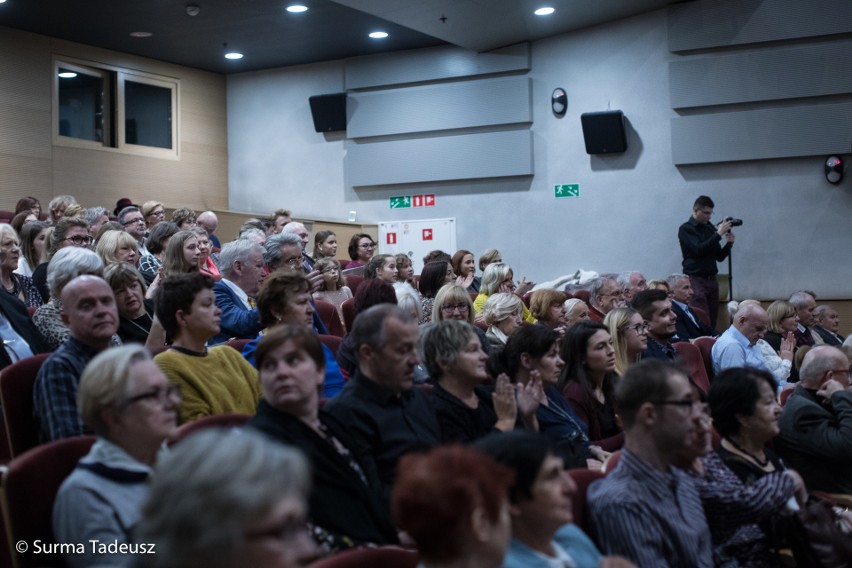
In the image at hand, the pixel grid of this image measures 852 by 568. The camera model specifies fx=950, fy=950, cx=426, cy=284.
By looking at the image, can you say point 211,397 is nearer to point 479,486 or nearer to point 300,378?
point 300,378

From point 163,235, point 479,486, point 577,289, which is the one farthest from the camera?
point 577,289

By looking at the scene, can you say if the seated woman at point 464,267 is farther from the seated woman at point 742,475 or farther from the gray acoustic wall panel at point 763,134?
the seated woman at point 742,475

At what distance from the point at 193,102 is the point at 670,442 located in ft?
29.0

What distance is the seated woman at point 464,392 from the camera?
269 cm

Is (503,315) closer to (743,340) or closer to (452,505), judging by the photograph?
(743,340)

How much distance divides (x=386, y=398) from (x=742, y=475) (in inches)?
39.7

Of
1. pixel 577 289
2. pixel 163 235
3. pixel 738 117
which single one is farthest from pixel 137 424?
pixel 738 117

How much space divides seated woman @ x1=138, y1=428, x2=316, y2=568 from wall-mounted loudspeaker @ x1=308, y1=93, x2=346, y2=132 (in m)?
8.95

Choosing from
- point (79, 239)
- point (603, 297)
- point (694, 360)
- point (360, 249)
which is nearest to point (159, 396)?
point (79, 239)

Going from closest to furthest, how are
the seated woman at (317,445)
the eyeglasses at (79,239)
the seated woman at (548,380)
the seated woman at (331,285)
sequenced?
1. the seated woman at (317,445)
2. the seated woman at (548,380)
3. the eyeglasses at (79,239)
4. the seated woman at (331,285)

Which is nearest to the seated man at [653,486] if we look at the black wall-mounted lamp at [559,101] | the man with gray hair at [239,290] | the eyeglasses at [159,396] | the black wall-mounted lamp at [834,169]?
the eyeglasses at [159,396]

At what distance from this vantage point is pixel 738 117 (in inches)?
317

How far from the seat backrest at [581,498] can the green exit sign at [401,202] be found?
758 centimetres

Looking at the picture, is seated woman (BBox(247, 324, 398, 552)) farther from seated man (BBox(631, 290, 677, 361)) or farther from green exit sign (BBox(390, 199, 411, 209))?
green exit sign (BBox(390, 199, 411, 209))
